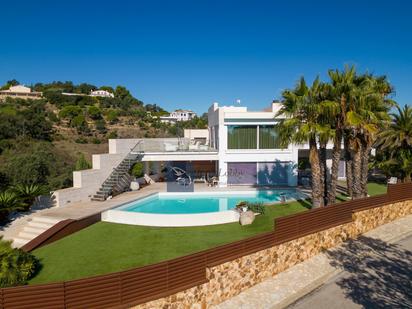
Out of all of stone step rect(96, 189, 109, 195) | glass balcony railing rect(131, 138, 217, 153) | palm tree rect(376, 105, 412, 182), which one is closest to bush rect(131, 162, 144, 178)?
glass balcony railing rect(131, 138, 217, 153)

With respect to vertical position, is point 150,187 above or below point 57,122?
below

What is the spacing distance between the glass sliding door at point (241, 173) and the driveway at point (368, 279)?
11.1 meters

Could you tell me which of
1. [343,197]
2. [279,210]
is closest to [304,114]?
[279,210]

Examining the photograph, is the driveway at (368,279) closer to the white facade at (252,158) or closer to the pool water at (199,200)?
the pool water at (199,200)

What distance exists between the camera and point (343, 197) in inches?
798

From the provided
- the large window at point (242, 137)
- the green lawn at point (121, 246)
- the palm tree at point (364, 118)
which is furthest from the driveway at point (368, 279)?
the large window at point (242, 137)

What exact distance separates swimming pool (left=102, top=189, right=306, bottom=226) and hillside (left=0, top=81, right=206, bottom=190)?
5.57 meters

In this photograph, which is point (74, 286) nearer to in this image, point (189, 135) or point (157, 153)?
point (157, 153)

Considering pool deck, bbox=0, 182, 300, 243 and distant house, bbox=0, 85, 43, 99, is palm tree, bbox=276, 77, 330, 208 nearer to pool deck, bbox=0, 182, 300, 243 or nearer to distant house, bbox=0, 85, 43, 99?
pool deck, bbox=0, 182, 300, 243

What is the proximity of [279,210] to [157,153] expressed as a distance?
11.5 m


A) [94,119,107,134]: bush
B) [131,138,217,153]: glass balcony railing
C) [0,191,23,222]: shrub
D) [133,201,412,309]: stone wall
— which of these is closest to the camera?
[133,201,412,309]: stone wall

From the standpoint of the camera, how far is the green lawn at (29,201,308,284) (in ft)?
34.1

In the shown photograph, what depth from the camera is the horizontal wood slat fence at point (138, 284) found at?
6.77 metres

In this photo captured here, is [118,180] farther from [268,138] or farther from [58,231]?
[268,138]
